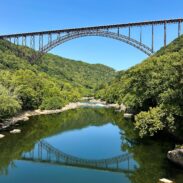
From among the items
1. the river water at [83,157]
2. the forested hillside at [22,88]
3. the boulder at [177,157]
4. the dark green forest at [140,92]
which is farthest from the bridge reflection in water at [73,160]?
the forested hillside at [22,88]

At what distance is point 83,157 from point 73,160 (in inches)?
42.8

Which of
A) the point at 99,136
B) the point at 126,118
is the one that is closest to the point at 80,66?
the point at 126,118

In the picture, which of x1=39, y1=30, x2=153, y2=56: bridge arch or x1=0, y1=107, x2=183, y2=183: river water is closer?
x1=0, y1=107, x2=183, y2=183: river water

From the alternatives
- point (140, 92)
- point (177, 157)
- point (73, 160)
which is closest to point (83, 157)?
point (73, 160)

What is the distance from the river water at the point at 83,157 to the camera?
20.1m

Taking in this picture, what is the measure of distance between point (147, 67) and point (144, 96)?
4157mm

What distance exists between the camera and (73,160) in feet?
80.7

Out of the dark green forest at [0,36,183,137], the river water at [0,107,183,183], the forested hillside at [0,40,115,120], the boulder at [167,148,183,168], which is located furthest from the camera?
the forested hillside at [0,40,115,120]

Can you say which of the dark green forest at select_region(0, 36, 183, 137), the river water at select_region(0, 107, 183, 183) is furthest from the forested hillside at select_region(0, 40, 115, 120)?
→ the river water at select_region(0, 107, 183, 183)

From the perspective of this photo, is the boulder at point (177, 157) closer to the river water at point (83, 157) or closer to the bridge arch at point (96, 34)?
the river water at point (83, 157)

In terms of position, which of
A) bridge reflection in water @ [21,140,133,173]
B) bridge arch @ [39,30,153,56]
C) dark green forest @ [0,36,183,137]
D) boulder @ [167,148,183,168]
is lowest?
bridge reflection in water @ [21,140,133,173]

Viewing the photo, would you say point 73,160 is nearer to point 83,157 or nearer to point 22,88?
point 83,157

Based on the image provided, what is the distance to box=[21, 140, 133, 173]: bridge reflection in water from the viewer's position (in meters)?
22.6

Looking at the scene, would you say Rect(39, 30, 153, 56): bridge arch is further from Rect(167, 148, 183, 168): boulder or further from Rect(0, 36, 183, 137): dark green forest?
Rect(167, 148, 183, 168): boulder
